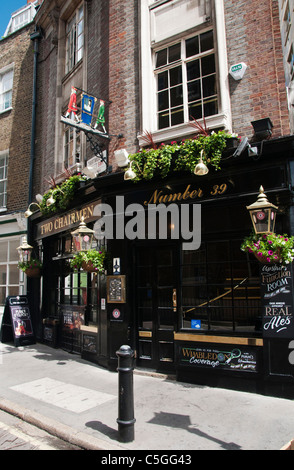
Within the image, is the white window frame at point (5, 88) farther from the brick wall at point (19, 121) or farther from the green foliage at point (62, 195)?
the green foliage at point (62, 195)

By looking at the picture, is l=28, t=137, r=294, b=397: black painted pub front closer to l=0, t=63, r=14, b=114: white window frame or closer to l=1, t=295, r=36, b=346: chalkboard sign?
l=1, t=295, r=36, b=346: chalkboard sign

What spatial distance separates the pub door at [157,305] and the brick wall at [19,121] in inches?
266

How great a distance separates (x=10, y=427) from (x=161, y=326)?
130 inches

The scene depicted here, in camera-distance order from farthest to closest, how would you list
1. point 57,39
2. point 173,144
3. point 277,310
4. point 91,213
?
point 57,39 < point 91,213 < point 173,144 < point 277,310

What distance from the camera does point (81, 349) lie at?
864cm

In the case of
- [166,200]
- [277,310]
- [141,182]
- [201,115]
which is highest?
[201,115]

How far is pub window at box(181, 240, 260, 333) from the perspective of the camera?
6195 millimetres

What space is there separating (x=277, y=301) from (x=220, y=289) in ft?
3.69

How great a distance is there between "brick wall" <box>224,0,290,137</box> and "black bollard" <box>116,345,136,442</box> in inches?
178

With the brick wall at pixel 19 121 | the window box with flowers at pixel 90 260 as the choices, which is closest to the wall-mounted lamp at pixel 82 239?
the window box with flowers at pixel 90 260

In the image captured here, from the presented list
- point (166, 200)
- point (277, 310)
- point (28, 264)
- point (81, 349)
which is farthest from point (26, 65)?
point (277, 310)

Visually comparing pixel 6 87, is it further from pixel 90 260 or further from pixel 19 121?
pixel 90 260

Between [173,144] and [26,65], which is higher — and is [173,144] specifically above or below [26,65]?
below

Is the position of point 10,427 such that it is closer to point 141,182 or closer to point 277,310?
point 277,310
